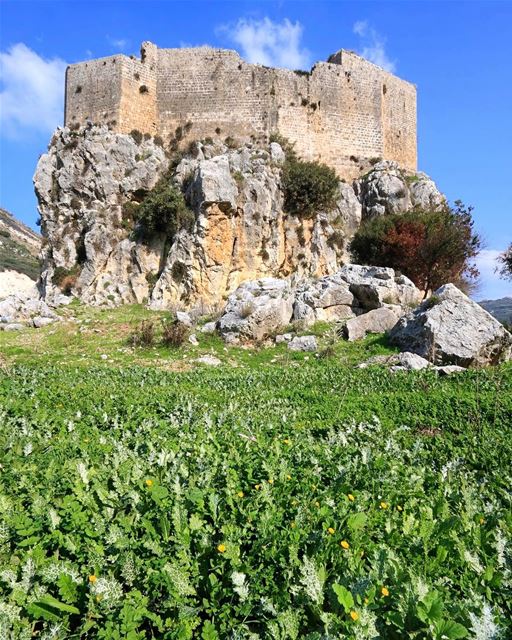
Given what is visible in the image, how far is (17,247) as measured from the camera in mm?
72938

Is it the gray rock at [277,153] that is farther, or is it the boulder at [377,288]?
the gray rock at [277,153]

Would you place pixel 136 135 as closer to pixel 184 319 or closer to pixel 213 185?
pixel 213 185

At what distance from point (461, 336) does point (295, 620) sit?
12338 millimetres

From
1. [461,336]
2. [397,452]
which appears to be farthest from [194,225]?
[397,452]

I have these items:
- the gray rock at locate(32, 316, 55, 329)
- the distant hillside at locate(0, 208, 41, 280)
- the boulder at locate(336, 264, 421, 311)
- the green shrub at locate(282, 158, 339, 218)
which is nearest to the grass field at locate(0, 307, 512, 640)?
the boulder at locate(336, 264, 421, 311)

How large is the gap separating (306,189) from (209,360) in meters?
15.3

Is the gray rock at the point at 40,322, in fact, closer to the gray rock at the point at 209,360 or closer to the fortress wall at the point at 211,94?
the gray rock at the point at 209,360

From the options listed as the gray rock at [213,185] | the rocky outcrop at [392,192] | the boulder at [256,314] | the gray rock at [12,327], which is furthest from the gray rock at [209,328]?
the rocky outcrop at [392,192]

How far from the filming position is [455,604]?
2373 millimetres

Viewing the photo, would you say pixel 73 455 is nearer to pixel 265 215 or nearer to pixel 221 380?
pixel 221 380

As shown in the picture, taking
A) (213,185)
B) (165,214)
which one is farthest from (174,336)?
(213,185)

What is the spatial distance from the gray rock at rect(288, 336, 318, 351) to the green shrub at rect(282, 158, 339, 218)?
509 inches

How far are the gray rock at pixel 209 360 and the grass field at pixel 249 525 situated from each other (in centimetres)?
726

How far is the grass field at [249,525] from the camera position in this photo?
2.52 metres
